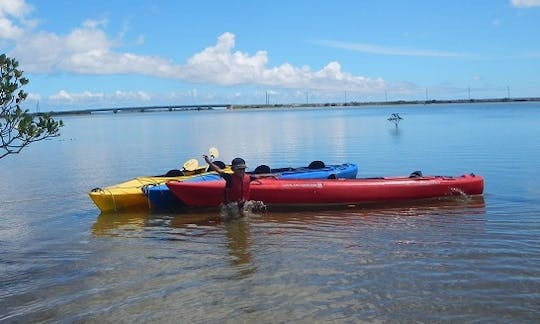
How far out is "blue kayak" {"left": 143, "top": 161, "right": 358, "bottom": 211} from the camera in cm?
1233

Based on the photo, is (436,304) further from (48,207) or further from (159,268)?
(48,207)

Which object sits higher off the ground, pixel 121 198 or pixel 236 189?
pixel 236 189

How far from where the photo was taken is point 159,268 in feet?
25.6

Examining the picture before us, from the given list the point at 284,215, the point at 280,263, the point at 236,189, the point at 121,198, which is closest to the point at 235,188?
the point at 236,189

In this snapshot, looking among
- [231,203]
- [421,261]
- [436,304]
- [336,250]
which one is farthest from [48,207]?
[436,304]

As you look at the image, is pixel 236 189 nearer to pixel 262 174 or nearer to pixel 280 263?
pixel 262 174

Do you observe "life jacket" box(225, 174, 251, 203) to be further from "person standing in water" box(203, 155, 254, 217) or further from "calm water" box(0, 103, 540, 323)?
"calm water" box(0, 103, 540, 323)

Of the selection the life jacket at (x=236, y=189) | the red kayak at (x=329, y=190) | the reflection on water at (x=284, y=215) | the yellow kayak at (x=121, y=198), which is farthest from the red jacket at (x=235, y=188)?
the yellow kayak at (x=121, y=198)

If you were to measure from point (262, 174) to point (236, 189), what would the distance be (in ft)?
7.86

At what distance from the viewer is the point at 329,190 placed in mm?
12281

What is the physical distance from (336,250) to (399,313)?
266 cm

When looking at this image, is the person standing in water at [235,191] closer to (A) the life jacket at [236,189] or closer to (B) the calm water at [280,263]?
(A) the life jacket at [236,189]

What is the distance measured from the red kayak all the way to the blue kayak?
1.67ft

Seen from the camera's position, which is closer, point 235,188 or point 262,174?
point 235,188
